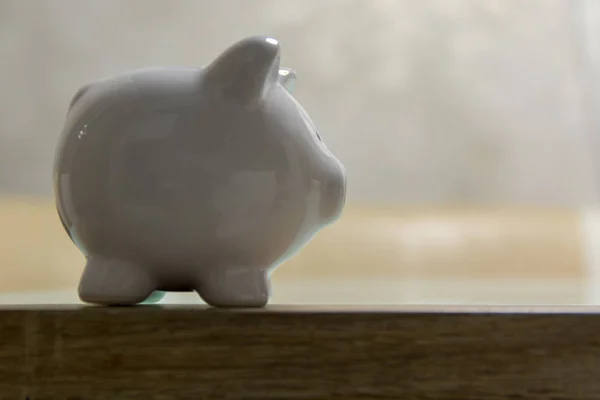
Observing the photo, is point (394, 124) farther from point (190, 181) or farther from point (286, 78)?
point (190, 181)

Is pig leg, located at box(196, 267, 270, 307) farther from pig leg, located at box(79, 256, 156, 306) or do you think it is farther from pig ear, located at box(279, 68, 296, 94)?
pig ear, located at box(279, 68, 296, 94)

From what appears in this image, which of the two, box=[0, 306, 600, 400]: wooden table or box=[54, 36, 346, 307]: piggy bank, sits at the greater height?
box=[54, 36, 346, 307]: piggy bank

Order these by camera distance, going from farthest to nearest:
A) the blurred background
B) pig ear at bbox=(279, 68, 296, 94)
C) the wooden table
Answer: the blurred background, pig ear at bbox=(279, 68, 296, 94), the wooden table

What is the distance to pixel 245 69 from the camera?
52 centimetres

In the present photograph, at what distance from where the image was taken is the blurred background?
995mm

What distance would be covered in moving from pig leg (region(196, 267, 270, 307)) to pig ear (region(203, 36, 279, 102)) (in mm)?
138

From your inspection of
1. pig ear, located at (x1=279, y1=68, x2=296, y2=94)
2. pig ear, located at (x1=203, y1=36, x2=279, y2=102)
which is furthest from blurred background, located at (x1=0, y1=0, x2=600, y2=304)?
pig ear, located at (x1=203, y1=36, x2=279, y2=102)

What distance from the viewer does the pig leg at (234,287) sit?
0.52 meters

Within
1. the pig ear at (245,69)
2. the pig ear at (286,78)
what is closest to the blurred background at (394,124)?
A: the pig ear at (286,78)

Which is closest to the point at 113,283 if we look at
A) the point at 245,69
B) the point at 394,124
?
the point at 245,69

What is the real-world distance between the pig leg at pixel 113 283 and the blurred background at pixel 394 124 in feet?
1.50

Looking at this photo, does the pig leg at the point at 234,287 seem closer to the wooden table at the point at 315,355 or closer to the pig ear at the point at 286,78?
the wooden table at the point at 315,355

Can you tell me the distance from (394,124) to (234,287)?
0.59 meters

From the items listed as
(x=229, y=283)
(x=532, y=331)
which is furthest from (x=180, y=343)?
(x=532, y=331)
